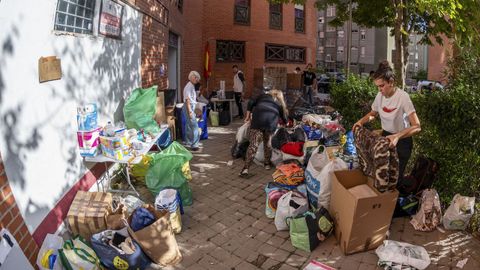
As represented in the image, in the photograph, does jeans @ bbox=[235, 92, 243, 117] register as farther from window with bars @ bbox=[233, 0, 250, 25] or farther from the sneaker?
the sneaker

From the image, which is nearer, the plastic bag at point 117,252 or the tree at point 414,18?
the plastic bag at point 117,252

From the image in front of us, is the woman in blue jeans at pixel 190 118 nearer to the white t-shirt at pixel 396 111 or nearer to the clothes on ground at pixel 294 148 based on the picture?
the clothes on ground at pixel 294 148

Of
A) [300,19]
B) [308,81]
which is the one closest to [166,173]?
[308,81]

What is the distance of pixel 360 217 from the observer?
339 cm

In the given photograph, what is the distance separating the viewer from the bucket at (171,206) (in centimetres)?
407

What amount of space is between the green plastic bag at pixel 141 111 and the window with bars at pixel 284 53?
12938 mm

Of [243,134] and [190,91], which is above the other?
[190,91]

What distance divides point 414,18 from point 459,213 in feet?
20.6

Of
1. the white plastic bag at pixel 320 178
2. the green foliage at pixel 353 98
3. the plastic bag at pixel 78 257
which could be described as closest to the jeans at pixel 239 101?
the green foliage at pixel 353 98

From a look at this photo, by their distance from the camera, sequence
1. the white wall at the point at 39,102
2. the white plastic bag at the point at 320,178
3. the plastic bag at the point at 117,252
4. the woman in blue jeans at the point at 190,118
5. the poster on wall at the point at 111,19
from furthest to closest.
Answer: the woman in blue jeans at the point at 190,118
the poster on wall at the point at 111,19
the white plastic bag at the point at 320,178
the plastic bag at the point at 117,252
the white wall at the point at 39,102

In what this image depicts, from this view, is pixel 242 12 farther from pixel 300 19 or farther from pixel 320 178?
pixel 320 178

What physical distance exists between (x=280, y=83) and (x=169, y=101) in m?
6.39

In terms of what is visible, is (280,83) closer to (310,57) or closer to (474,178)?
(310,57)

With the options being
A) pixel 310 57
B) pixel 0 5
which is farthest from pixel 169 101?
pixel 310 57
